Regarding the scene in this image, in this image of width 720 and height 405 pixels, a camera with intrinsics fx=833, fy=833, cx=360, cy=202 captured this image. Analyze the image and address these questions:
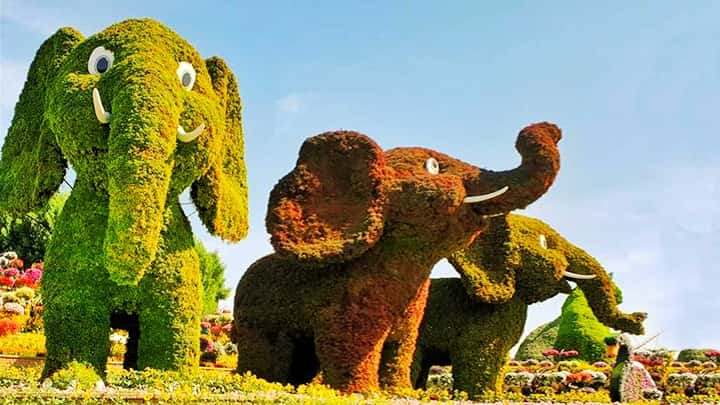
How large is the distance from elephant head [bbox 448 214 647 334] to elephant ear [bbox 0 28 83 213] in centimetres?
492

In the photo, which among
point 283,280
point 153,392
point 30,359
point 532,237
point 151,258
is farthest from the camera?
point 532,237

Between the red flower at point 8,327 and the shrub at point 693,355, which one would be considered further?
the shrub at point 693,355

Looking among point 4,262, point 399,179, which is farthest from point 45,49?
point 4,262

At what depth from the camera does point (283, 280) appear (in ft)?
28.3

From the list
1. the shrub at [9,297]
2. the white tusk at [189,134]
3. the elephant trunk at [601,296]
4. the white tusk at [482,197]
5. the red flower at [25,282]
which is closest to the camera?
the white tusk at [189,134]

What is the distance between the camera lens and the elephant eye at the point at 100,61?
7375 millimetres

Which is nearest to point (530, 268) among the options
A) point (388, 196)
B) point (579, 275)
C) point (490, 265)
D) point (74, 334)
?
point (490, 265)

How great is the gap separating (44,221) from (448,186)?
22.1 metres

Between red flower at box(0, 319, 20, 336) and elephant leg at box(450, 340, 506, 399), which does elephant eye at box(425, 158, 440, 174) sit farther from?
red flower at box(0, 319, 20, 336)

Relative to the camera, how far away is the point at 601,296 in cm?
1180

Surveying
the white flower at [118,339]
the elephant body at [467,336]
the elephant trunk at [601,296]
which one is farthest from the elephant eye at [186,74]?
the white flower at [118,339]

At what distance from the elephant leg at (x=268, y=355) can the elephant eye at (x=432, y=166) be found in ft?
7.48

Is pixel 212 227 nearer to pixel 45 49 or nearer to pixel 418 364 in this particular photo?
pixel 45 49

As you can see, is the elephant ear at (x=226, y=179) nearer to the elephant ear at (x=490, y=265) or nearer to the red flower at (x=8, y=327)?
the elephant ear at (x=490, y=265)
